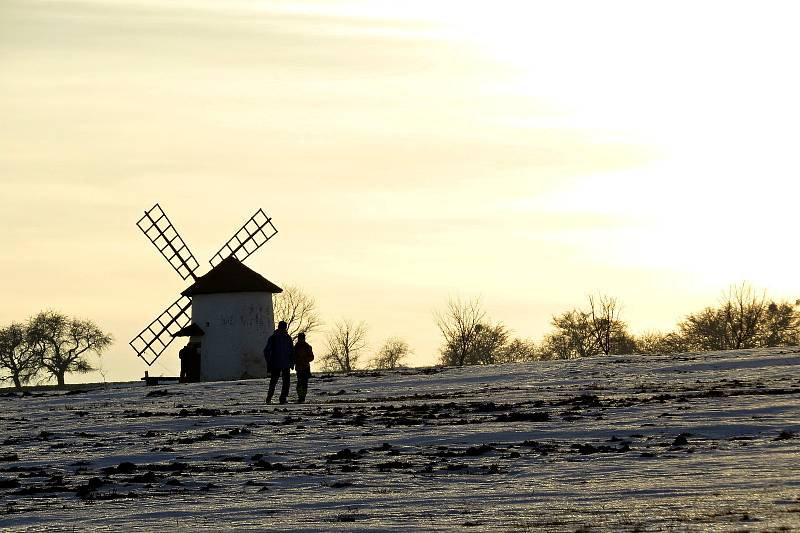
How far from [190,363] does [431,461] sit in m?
46.4

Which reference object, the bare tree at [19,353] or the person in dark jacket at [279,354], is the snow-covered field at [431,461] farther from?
the bare tree at [19,353]

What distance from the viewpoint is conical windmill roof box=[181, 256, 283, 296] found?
6856 cm

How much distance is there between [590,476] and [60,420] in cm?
2034

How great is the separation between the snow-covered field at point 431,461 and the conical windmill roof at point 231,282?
2562 cm

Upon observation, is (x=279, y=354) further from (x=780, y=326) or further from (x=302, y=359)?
(x=780, y=326)

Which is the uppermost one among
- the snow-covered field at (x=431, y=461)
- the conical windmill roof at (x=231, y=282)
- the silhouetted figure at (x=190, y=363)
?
the conical windmill roof at (x=231, y=282)

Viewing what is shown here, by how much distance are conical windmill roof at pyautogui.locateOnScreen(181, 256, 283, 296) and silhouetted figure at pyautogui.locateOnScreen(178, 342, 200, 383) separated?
107 inches

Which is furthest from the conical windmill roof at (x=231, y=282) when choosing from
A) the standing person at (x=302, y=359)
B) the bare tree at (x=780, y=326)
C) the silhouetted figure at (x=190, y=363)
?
the bare tree at (x=780, y=326)

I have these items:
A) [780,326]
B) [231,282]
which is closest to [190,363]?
[231,282]

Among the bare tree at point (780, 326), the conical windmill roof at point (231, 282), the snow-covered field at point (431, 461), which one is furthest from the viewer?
the bare tree at point (780, 326)

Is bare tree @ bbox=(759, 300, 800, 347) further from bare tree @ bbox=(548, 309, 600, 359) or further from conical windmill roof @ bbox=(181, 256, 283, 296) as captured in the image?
conical windmill roof @ bbox=(181, 256, 283, 296)

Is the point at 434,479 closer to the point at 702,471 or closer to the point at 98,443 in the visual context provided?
the point at 702,471

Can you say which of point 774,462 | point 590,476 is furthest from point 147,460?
point 774,462

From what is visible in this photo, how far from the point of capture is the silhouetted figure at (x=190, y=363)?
225 feet
